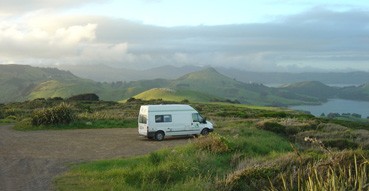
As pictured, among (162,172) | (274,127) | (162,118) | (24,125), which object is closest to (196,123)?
(162,118)

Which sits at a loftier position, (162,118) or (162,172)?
(162,118)

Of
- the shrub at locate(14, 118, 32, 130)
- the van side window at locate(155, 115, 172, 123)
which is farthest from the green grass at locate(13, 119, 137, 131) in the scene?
the van side window at locate(155, 115, 172, 123)

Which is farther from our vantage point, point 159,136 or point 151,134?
point 159,136

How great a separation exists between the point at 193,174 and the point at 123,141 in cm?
1119

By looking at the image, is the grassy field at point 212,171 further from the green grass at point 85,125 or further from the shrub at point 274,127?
the green grass at point 85,125

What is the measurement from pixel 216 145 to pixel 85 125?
57.5 feet

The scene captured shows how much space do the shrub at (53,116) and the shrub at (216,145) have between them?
16.9 meters

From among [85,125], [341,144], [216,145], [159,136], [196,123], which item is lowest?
[341,144]

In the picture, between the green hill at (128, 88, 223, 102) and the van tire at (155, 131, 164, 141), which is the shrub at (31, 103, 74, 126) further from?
the green hill at (128, 88, 223, 102)

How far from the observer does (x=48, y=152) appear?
643 inches

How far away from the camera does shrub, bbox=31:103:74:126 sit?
27.6 metres

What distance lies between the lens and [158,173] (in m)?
10.6

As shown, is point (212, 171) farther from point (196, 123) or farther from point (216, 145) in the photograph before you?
point (196, 123)

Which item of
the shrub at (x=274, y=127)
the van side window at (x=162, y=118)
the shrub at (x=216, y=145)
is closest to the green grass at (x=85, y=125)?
the van side window at (x=162, y=118)
